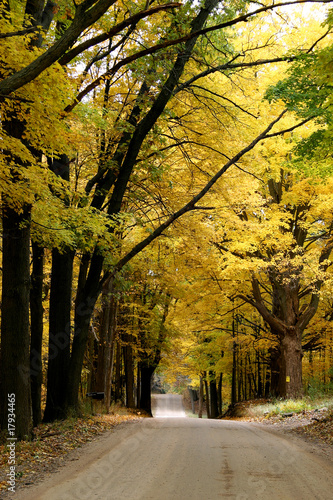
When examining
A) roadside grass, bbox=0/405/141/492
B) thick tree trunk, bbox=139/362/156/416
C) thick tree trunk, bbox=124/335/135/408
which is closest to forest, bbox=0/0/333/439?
roadside grass, bbox=0/405/141/492

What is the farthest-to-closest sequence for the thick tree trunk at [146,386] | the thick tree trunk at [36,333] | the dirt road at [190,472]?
1. the thick tree trunk at [146,386]
2. the thick tree trunk at [36,333]
3. the dirt road at [190,472]

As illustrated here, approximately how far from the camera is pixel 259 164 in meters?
13.3

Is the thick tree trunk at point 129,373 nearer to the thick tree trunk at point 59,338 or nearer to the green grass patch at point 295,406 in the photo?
the green grass patch at point 295,406

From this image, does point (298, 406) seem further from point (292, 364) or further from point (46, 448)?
point (46, 448)

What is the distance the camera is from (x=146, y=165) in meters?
10.8

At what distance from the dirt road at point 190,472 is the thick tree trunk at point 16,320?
141 centimetres

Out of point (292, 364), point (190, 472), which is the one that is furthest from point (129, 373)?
point (190, 472)

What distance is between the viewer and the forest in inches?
279

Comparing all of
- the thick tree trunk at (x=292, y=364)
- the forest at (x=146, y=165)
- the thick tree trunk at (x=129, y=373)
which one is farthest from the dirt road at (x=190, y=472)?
the thick tree trunk at (x=129, y=373)

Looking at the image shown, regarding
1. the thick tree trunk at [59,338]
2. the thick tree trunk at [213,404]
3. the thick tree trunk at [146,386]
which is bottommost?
the thick tree trunk at [213,404]

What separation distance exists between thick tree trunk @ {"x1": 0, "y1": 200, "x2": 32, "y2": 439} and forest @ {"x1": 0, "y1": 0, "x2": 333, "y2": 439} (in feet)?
0.08

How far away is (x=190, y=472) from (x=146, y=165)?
706 centimetres

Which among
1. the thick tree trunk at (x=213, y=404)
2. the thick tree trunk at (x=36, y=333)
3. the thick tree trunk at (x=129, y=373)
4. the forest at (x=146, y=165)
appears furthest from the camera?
the thick tree trunk at (x=213, y=404)

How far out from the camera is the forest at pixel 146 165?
710 centimetres
